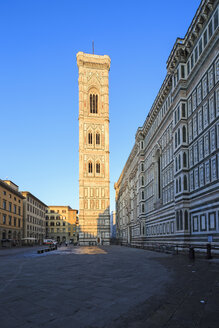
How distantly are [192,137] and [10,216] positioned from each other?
58.6m

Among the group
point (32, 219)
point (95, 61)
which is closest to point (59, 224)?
point (32, 219)

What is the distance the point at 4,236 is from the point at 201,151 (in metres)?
57.8

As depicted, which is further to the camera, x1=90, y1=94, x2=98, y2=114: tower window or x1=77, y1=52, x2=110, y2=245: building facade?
x1=90, y1=94, x2=98, y2=114: tower window

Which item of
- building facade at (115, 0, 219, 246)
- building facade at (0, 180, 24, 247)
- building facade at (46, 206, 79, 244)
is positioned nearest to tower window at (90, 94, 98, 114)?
building facade at (0, 180, 24, 247)

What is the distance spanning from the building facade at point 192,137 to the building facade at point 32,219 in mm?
53342

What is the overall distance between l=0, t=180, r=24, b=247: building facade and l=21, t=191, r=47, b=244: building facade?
12.9ft

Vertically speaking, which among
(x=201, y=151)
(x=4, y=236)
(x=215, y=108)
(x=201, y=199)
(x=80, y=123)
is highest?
(x=80, y=123)

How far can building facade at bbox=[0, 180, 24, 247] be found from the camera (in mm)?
72562

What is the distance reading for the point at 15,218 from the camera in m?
85.1

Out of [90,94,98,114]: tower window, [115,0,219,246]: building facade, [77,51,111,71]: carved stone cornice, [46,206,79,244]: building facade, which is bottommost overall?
[46,206,79,244]: building facade

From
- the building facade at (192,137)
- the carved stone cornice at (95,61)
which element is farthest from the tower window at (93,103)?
the building facade at (192,137)

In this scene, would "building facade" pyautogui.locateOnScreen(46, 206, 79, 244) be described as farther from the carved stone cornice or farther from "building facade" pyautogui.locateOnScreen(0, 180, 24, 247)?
the carved stone cornice

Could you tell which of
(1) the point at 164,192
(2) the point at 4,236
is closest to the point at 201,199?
(1) the point at 164,192

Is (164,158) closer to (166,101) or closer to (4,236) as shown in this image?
(166,101)
